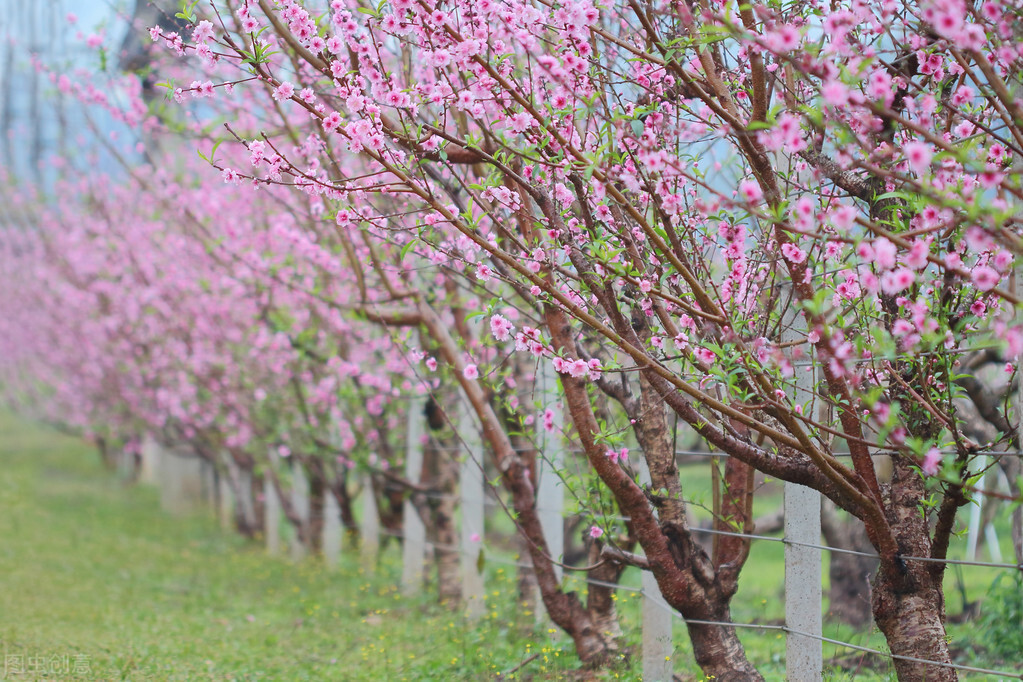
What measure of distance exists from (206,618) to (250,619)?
36 cm

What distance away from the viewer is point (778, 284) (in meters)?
3.89

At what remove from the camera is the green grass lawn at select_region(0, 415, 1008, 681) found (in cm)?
523

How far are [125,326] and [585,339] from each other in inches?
362

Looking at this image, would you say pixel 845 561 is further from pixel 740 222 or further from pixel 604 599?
pixel 740 222

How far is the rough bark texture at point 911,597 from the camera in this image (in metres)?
3.39

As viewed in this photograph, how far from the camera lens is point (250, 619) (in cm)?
721

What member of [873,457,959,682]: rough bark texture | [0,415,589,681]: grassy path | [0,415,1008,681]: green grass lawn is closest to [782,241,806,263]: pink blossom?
[873,457,959,682]: rough bark texture

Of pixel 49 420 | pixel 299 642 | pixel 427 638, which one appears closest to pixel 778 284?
pixel 427 638

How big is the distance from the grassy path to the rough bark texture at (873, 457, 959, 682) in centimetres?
202

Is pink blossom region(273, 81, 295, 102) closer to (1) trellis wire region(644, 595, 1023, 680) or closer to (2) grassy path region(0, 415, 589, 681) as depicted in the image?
(1) trellis wire region(644, 595, 1023, 680)

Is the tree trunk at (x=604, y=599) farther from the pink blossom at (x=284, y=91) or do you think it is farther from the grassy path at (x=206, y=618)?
the pink blossom at (x=284, y=91)

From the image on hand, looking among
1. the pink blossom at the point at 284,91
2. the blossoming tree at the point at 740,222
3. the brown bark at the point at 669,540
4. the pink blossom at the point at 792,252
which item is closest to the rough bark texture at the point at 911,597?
the blossoming tree at the point at 740,222

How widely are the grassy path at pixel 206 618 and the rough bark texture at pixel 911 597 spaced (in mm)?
2018

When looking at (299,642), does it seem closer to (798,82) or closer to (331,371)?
(331,371)
